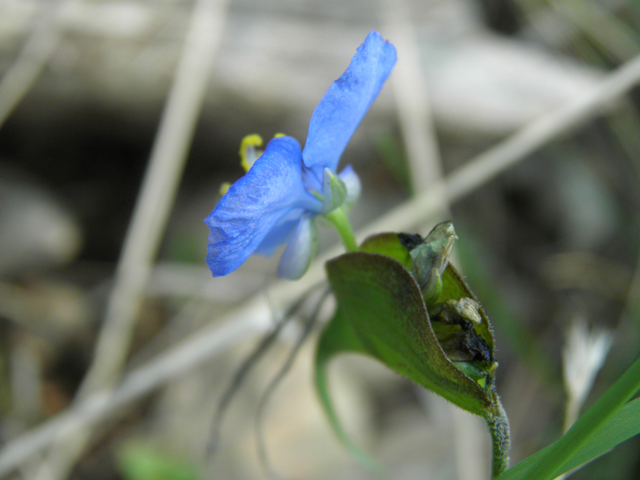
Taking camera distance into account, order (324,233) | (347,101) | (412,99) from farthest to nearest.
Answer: (324,233) < (412,99) < (347,101)

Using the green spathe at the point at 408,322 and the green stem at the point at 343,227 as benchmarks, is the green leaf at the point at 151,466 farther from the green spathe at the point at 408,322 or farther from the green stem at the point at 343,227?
the green stem at the point at 343,227

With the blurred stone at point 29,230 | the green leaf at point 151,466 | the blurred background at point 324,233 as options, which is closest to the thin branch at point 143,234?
the blurred background at point 324,233

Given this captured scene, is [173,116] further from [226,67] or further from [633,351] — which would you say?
[633,351]

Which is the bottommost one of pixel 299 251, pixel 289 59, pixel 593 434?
pixel 593 434

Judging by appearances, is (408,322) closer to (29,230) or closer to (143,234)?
(143,234)

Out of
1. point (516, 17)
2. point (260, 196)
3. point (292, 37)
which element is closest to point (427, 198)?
point (292, 37)

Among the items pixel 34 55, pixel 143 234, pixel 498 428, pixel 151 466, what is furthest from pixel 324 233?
pixel 498 428

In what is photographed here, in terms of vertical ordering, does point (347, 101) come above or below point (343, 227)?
above
